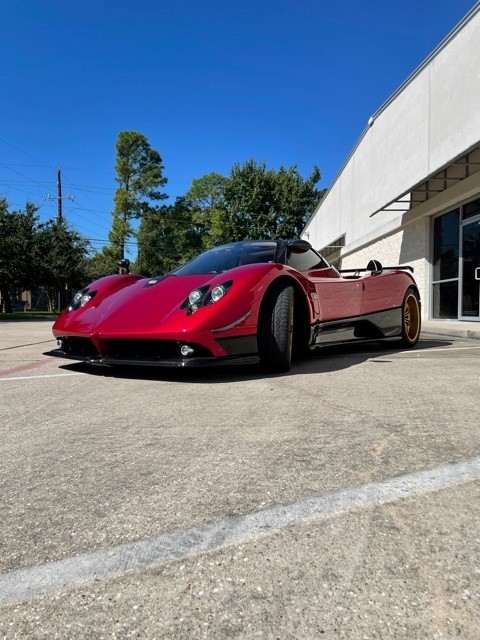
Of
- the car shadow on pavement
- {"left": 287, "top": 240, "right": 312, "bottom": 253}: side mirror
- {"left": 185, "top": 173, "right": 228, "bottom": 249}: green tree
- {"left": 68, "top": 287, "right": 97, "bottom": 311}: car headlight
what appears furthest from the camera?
{"left": 185, "top": 173, "right": 228, "bottom": 249}: green tree

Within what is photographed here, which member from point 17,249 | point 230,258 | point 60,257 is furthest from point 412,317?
point 60,257

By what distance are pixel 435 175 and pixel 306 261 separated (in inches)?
319

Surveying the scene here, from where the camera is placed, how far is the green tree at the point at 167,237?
43000mm

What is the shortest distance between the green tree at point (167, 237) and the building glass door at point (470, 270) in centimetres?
3304

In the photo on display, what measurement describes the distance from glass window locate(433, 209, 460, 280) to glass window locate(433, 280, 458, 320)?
0.21 m

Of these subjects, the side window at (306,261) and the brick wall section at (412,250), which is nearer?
the side window at (306,261)

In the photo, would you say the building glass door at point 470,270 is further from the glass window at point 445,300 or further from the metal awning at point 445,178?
the metal awning at point 445,178

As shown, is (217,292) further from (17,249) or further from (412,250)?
(17,249)

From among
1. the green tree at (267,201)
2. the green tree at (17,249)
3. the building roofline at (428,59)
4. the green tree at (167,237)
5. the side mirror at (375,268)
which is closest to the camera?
the side mirror at (375,268)

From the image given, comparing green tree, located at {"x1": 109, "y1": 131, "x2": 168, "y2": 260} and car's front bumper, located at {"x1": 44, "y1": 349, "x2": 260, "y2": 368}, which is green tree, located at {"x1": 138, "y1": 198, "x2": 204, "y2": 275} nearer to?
green tree, located at {"x1": 109, "y1": 131, "x2": 168, "y2": 260}

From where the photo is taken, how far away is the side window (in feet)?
15.3

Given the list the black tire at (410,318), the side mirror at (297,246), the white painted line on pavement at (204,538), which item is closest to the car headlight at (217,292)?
the side mirror at (297,246)

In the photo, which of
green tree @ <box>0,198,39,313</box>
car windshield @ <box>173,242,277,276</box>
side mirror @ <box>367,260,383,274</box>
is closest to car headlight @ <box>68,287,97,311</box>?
car windshield @ <box>173,242,277,276</box>

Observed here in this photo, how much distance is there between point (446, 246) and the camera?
12.4m
